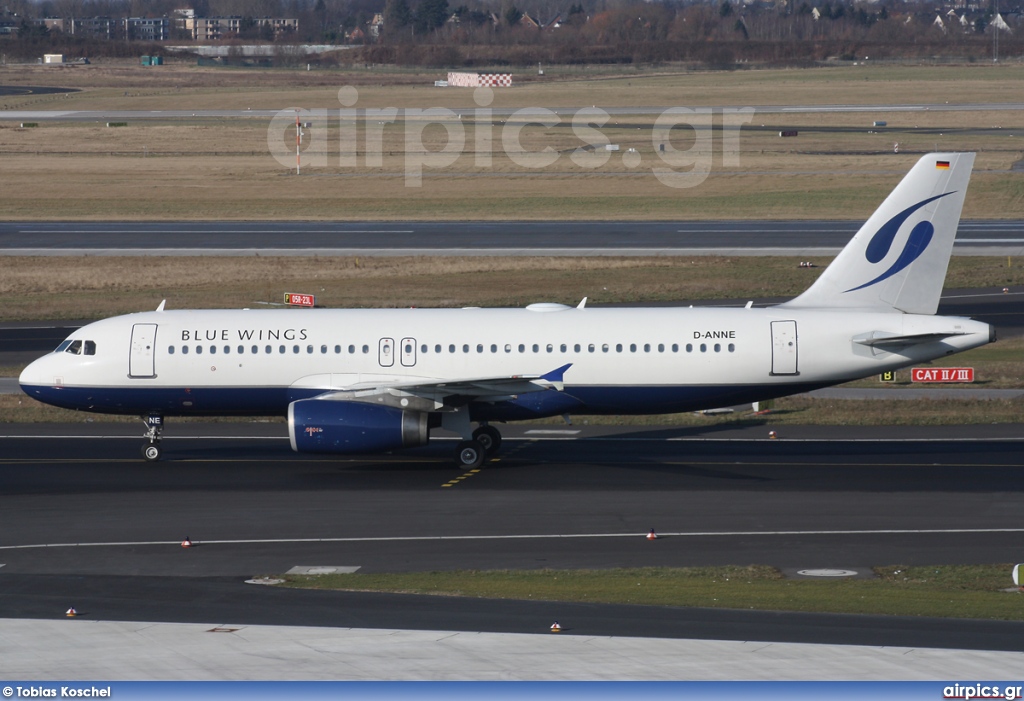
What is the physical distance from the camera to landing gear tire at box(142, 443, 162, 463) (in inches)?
1331

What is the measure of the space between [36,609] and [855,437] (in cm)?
2367

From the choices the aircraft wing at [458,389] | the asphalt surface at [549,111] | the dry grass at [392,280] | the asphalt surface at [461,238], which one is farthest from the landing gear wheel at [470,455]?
the asphalt surface at [549,111]

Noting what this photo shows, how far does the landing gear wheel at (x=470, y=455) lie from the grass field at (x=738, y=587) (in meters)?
9.10

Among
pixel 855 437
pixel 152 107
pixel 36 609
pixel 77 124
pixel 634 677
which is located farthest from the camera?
pixel 152 107

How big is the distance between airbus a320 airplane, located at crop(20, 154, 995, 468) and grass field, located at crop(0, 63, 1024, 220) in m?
51.0

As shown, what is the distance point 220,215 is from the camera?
86938 mm

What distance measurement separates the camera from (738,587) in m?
22.5

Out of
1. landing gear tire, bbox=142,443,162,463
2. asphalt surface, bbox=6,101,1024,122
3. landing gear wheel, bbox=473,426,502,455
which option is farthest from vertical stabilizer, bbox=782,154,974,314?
asphalt surface, bbox=6,101,1024,122

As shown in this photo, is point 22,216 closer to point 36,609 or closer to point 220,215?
point 220,215

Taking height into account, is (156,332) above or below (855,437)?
above

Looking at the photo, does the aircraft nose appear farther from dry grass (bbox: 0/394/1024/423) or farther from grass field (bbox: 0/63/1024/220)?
grass field (bbox: 0/63/1024/220)

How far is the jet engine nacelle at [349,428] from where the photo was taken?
101 ft

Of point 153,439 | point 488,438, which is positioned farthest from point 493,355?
point 153,439

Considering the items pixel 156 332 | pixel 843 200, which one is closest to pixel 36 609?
pixel 156 332
